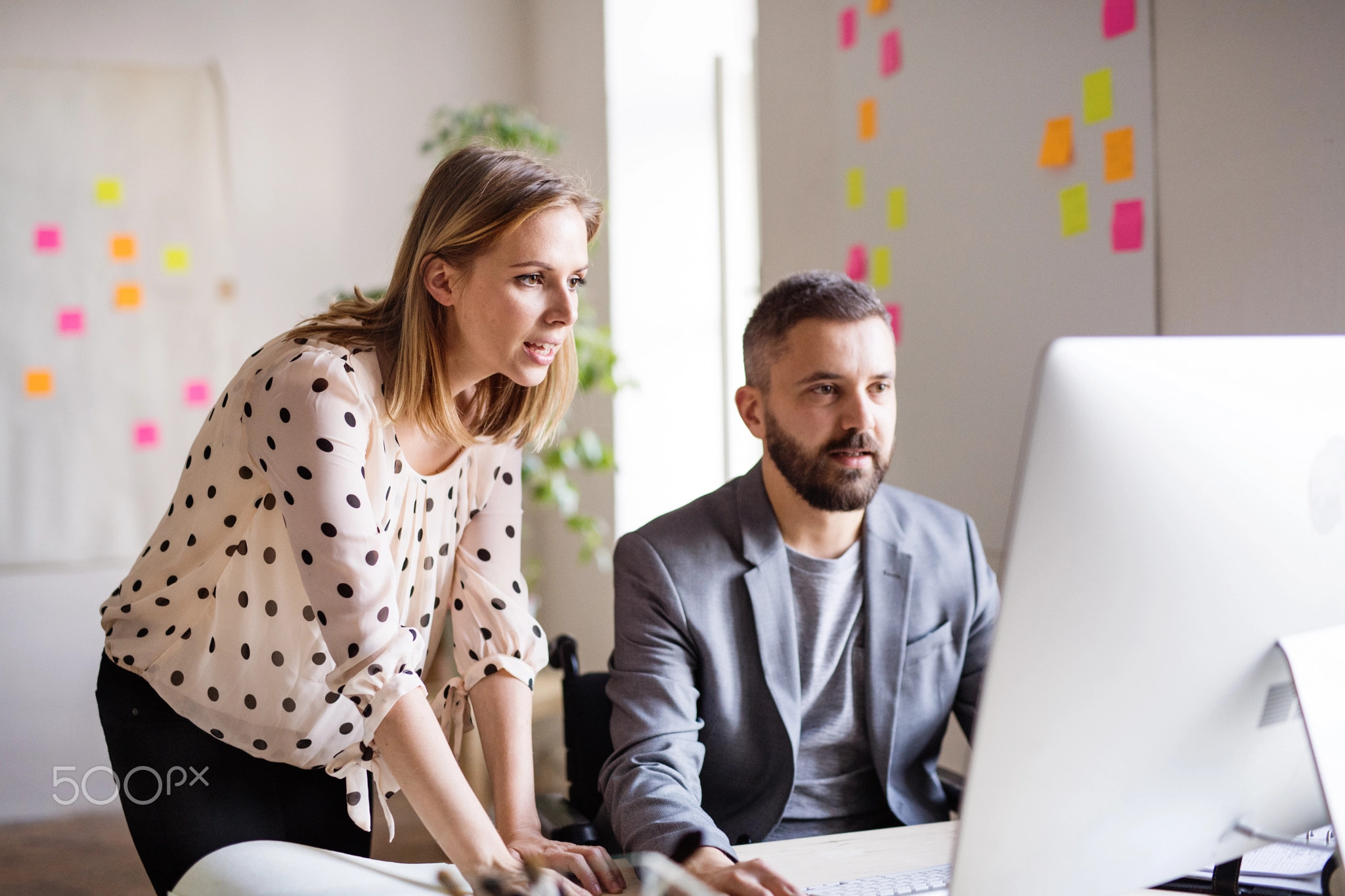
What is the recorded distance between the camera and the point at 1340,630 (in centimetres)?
75

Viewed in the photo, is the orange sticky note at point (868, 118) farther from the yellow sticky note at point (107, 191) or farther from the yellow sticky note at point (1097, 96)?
the yellow sticky note at point (107, 191)

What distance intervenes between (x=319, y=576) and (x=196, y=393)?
3.07m

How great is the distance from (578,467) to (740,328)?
2.84ft

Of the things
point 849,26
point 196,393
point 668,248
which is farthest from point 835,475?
point 196,393

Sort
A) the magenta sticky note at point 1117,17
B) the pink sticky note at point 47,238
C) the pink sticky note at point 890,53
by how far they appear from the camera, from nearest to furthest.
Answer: the magenta sticky note at point 1117,17 → the pink sticky note at point 890,53 → the pink sticky note at point 47,238

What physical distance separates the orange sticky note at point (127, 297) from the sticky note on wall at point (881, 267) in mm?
2584

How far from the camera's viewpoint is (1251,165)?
158 cm

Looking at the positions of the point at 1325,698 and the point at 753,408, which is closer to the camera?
the point at 1325,698

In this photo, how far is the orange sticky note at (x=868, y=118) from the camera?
7.97 feet

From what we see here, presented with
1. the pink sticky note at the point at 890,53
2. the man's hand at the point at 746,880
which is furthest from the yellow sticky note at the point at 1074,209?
the man's hand at the point at 746,880

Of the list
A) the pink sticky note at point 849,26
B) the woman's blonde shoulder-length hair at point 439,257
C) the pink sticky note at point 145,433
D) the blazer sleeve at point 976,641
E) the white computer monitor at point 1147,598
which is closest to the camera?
the white computer monitor at point 1147,598

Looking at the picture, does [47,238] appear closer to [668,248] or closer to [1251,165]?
[668,248]

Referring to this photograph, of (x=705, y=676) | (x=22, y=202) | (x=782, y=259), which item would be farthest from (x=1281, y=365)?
(x=22, y=202)

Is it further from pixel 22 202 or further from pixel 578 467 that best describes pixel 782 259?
pixel 22 202
